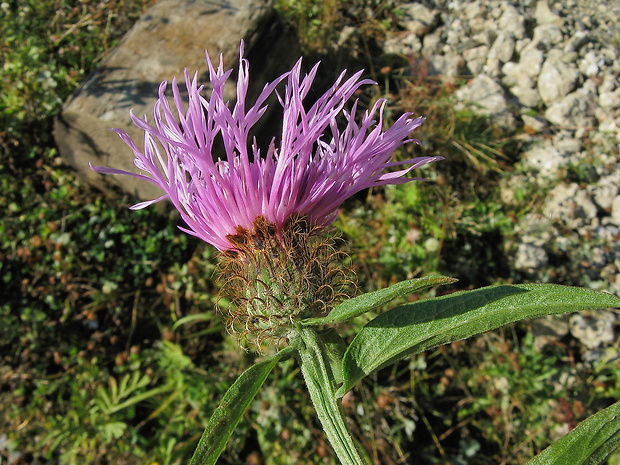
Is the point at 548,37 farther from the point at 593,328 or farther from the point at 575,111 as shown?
the point at 593,328

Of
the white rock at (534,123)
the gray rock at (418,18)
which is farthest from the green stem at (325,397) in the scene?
the gray rock at (418,18)

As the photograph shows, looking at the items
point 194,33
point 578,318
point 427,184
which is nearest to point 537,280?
point 578,318

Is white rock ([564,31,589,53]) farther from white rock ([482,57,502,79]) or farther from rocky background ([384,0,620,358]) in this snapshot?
white rock ([482,57,502,79])

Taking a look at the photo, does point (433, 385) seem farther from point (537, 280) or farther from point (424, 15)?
point (424, 15)

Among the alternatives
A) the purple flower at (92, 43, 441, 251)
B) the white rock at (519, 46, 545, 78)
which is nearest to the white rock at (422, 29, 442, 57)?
the white rock at (519, 46, 545, 78)

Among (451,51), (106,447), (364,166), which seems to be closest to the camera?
(364,166)

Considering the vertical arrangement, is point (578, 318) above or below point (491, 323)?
A: below

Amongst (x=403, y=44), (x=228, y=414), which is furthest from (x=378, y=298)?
(x=403, y=44)
